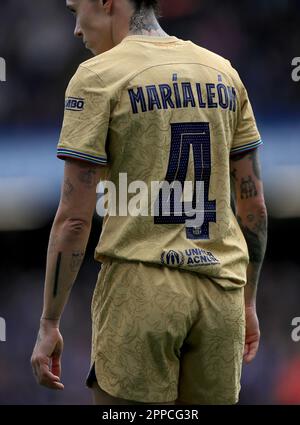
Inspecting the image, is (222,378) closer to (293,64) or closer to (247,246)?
(247,246)

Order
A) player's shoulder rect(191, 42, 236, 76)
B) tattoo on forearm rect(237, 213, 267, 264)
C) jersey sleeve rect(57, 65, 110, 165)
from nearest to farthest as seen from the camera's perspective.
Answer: jersey sleeve rect(57, 65, 110, 165) → player's shoulder rect(191, 42, 236, 76) → tattoo on forearm rect(237, 213, 267, 264)

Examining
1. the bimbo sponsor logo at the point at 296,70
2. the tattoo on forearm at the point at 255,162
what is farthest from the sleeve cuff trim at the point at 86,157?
the bimbo sponsor logo at the point at 296,70

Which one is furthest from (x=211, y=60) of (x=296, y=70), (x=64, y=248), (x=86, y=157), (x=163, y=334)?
(x=296, y=70)

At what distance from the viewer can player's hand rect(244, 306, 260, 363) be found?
298 cm

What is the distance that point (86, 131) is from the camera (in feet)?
8.37

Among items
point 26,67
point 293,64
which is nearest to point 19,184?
point 26,67

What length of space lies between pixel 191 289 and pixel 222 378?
0.99ft

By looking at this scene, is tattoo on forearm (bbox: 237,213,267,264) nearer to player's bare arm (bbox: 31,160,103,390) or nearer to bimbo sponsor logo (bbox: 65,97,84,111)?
player's bare arm (bbox: 31,160,103,390)

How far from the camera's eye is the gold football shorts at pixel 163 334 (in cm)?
255

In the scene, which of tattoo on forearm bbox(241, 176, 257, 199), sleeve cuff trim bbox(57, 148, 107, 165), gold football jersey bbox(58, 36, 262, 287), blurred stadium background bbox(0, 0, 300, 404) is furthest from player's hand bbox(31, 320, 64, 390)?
blurred stadium background bbox(0, 0, 300, 404)

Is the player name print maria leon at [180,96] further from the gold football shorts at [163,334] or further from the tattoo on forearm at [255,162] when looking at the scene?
the gold football shorts at [163,334]

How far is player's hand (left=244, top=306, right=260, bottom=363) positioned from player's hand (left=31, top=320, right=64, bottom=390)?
0.67 meters

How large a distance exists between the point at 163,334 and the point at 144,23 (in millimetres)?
916
